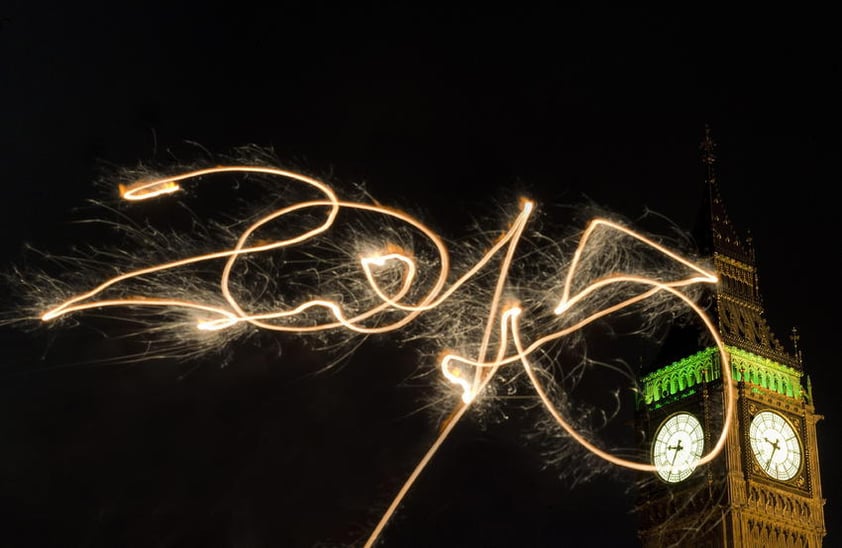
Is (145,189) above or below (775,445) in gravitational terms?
below

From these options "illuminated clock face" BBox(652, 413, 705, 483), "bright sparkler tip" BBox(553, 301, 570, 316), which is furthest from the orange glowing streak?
"illuminated clock face" BBox(652, 413, 705, 483)

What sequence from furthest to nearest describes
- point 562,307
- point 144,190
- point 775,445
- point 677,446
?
1. point 775,445
2. point 677,446
3. point 562,307
4. point 144,190

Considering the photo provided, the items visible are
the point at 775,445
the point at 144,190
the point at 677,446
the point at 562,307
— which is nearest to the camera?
the point at 144,190

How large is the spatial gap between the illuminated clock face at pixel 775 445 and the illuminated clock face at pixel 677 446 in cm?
259

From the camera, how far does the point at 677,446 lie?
64.5 meters

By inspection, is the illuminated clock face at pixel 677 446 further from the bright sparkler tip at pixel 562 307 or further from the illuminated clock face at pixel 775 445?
the bright sparkler tip at pixel 562 307

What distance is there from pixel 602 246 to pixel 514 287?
3.10 meters

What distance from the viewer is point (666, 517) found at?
64688 mm

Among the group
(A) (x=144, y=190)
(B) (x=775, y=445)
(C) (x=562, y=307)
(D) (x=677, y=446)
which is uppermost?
(B) (x=775, y=445)

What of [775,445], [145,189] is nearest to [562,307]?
[145,189]

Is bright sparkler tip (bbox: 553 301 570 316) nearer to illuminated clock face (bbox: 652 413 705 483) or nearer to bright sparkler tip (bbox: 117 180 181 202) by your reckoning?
bright sparkler tip (bbox: 117 180 181 202)

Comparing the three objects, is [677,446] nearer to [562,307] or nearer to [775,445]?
[775,445]

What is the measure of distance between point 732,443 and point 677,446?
2624 mm

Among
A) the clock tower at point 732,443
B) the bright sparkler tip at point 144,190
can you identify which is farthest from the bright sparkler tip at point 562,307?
the clock tower at point 732,443
